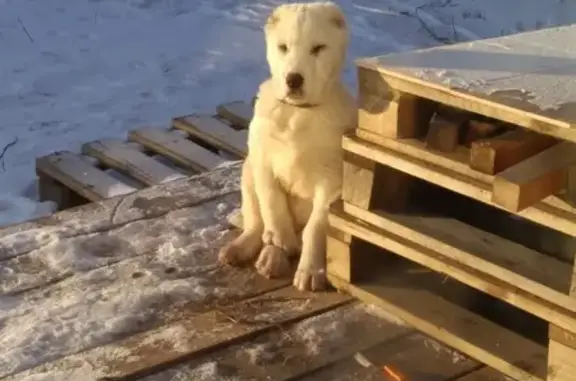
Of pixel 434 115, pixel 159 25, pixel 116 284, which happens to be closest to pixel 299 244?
pixel 116 284

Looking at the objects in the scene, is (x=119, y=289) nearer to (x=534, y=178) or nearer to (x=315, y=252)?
(x=315, y=252)

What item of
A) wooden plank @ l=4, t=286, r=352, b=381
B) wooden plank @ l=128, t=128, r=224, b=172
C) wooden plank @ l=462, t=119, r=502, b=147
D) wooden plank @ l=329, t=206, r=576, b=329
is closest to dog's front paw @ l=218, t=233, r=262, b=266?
wooden plank @ l=4, t=286, r=352, b=381

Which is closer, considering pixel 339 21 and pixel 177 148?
pixel 339 21

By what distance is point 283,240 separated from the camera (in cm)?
289

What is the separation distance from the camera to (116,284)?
9.17ft

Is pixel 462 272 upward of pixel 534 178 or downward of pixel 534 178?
downward

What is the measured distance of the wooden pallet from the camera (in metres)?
3.95

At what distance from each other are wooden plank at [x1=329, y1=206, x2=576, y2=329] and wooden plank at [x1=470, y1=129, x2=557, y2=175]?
0.99 feet

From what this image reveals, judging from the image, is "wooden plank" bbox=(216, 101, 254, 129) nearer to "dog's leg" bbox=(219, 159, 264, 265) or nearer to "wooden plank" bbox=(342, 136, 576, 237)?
"dog's leg" bbox=(219, 159, 264, 265)

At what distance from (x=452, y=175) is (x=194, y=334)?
2.59 feet

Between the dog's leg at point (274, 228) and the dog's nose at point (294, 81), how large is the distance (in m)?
0.31

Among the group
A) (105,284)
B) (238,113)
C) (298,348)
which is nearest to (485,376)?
(298,348)

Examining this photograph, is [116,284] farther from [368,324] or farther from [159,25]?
[159,25]

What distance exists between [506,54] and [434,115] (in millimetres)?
296
